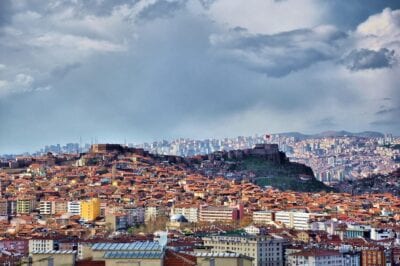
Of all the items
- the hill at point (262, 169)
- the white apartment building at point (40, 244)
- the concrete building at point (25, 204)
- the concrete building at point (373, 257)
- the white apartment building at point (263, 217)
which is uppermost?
the hill at point (262, 169)

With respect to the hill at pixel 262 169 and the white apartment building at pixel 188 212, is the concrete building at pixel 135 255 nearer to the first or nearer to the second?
the white apartment building at pixel 188 212

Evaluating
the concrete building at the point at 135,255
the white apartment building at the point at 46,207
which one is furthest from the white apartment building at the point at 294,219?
the concrete building at the point at 135,255

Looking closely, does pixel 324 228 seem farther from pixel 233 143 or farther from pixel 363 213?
pixel 233 143

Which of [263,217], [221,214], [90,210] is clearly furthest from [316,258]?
[90,210]

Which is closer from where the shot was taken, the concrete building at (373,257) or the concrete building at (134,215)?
the concrete building at (373,257)

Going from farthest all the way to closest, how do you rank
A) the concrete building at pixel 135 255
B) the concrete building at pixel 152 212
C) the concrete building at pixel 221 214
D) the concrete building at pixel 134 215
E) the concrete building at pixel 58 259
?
the concrete building at pixel 152 212
the concrete building at pixel 221 214
the concrete building at pixel 134 215
the concrete building at pixel 58 259
the concrete building at pixel 135 255

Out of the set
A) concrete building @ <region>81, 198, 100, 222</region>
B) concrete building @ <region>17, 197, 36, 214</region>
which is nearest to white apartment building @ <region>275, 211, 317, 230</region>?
concrete building @ <region>81, 198, 100, 222</region>

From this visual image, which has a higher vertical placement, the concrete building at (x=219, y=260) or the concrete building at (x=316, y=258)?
the concrete building at (x=219, y=260)
